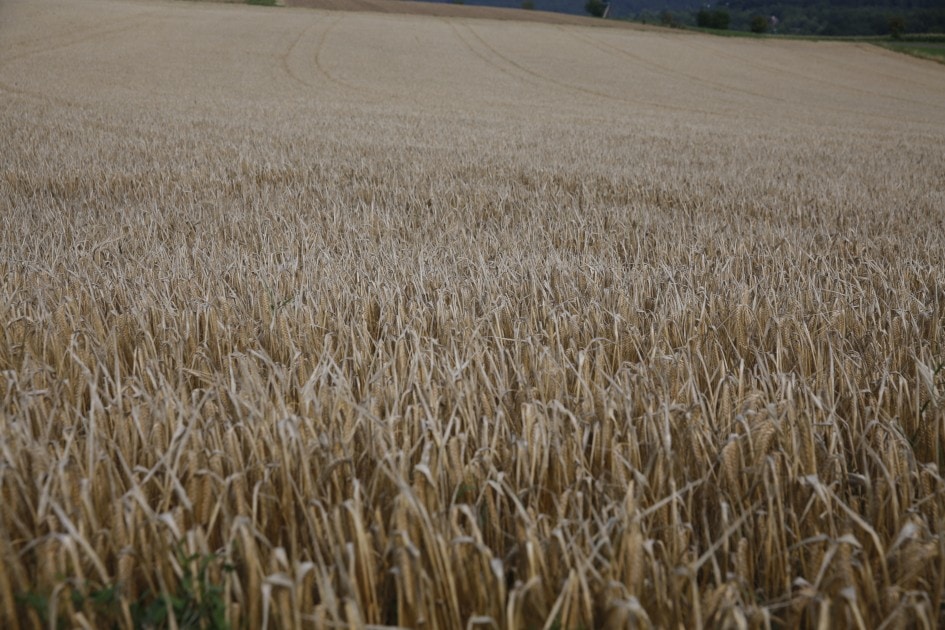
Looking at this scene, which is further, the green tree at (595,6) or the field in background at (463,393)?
the green tree at (595,6)

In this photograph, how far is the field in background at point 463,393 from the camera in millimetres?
866

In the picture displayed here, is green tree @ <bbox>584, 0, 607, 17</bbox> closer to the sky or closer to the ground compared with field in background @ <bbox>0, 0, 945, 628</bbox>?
closer to the sky

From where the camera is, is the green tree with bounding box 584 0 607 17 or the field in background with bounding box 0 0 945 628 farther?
the green tree with bounding box 584 0 607 17

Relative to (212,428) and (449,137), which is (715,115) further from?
(212,428)

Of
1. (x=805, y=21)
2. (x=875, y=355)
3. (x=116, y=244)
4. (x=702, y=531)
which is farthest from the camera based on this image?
(x=805, y=21)

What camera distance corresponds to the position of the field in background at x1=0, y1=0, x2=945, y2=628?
34.1 inches

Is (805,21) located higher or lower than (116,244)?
higher

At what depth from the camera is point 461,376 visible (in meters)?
1.41

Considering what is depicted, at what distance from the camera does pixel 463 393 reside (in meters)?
1.36

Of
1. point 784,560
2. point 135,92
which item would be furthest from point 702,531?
point 135,92

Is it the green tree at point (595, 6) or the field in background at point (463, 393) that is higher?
the green tree at point (595, 6)

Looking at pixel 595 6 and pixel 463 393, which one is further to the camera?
pixel 595 6

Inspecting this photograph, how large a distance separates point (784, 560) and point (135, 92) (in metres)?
17.9

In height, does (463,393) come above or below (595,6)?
below
